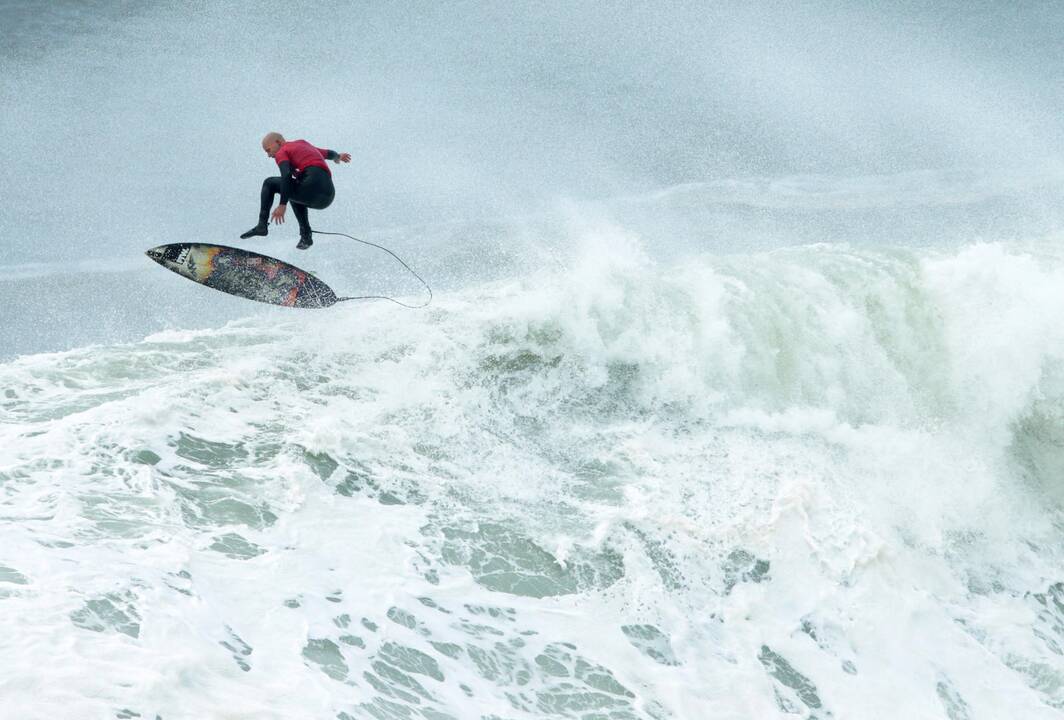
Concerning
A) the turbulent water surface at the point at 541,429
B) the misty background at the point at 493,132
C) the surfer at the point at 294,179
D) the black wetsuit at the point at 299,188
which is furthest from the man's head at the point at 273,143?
the misty background at the point at 493,132

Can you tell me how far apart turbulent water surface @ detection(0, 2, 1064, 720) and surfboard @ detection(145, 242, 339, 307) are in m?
0.71

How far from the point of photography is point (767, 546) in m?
9.05

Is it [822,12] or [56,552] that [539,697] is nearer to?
[56,552]

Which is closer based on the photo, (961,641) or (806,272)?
(961,641)

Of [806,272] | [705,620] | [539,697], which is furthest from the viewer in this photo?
[806,272]

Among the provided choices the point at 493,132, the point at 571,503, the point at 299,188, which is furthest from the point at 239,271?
the point at 493,132

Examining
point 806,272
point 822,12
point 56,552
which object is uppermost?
point 822,12

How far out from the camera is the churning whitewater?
277 inches

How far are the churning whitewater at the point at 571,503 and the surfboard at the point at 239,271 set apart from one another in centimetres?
69

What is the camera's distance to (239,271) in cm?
1150

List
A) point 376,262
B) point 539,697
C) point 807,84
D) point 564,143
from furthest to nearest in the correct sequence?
point 807,84 → point 564,143 → point 376,262 → point 539,697

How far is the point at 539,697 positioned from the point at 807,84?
827 inches

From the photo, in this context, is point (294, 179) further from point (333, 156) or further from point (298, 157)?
point (333, 156)

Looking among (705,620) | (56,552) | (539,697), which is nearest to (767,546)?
(705,620)
